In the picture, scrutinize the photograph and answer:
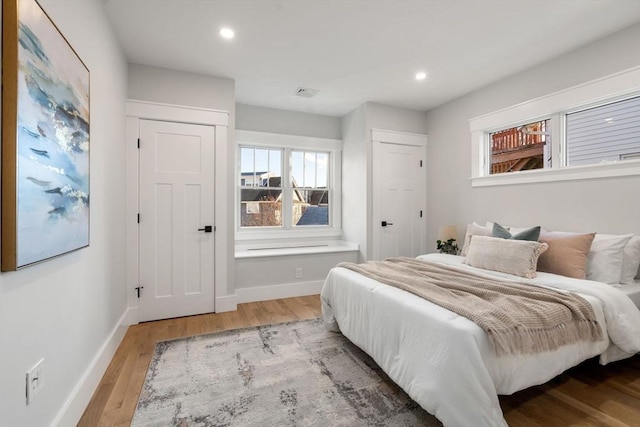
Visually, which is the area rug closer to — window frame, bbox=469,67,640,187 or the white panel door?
the white panel door

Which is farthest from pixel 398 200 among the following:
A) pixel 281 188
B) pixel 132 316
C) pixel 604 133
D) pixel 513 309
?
pixel 132 316

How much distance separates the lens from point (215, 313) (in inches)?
128

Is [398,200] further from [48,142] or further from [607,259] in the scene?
[48,142]

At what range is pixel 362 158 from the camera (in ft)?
13.5

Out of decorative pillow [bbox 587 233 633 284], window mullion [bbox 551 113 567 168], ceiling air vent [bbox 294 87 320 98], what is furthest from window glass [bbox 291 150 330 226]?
decorative pillow [bbox 587 233 633 284]

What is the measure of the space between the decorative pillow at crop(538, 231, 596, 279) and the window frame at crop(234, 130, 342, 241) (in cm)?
273

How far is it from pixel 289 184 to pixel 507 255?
2947 millimetres

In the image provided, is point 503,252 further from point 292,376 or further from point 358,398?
point 292,376

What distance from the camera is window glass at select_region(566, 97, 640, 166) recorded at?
8.25ft

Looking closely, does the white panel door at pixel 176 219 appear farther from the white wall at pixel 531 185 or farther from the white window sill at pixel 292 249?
the white wall at pixel 531 185

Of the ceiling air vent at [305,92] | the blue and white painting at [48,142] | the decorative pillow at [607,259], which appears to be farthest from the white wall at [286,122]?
the decorative pillow at [607,259]

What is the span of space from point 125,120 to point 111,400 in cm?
241

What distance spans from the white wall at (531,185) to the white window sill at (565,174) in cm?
5

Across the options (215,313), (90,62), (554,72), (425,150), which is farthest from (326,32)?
(215,313)
